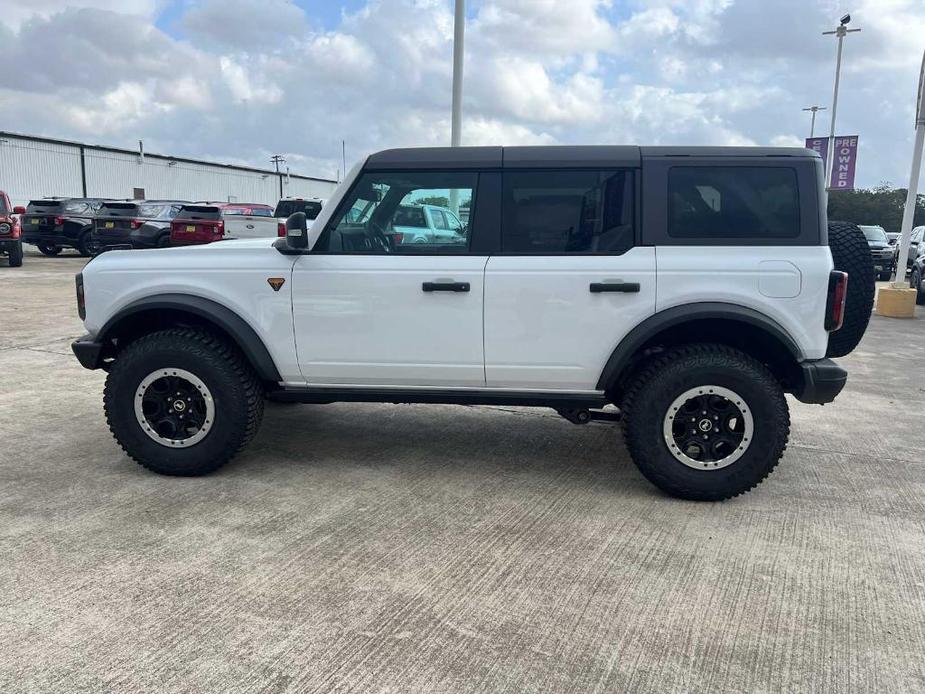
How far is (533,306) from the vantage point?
3.80m

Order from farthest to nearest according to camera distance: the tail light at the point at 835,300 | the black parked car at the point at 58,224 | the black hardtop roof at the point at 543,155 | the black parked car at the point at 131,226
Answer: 1. the black parked car at the point at 58,224
2. the black parked car at the point at 131,226
3. the black hardtop roof at the point at 543,155
4. the tail light at the point at 835,300

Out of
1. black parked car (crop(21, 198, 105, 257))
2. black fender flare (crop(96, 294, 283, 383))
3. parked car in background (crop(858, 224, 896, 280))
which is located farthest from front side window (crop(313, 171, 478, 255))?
black parked car (crop(21, 198, 105, 257))

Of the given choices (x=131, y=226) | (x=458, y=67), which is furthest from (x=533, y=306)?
(x=131, y=226)

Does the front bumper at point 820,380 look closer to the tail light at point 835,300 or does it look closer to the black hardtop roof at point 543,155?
the tail light at point 835,300

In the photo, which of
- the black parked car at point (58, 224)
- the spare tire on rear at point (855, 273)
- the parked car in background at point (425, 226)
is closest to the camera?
the parked car in background at point (425, 226)

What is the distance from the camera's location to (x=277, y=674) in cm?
238

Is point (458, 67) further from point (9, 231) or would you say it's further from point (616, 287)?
point (9, 231)

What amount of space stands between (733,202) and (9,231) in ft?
59.5

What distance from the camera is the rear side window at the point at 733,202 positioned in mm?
3676

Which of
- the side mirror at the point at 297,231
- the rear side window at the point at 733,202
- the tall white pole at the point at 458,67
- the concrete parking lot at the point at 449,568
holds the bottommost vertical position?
the concrete parking lot at the point at 449,568

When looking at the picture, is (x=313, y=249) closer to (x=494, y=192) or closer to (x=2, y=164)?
(x=494, y=192)

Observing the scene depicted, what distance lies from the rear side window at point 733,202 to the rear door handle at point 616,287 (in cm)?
35

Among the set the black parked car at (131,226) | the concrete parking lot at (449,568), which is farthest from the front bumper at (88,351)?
the black parked car at (131,226)

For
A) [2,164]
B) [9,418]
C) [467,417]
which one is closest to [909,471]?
[467,417]
